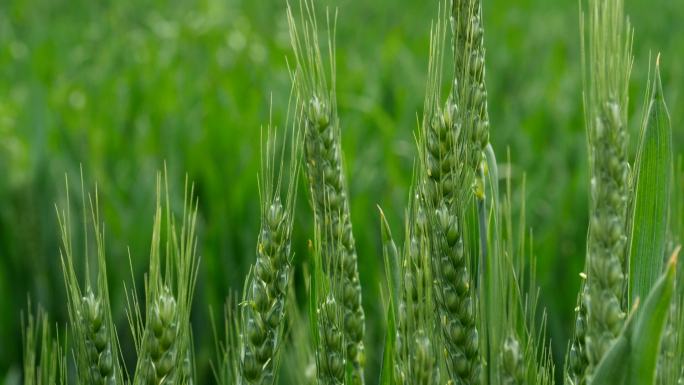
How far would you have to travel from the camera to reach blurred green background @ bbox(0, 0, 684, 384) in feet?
6.15

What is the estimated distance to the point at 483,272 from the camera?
21.7 inches

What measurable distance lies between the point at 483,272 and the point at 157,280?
0.27 meters

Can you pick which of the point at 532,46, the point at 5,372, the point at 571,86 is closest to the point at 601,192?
the point at 5,372

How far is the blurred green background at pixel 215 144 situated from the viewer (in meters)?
1.88

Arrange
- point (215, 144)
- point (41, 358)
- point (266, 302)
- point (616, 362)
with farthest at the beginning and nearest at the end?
1. point (215, 144)
2. point (41, 358)
3. point (266, 302)
4. point (616, 362)

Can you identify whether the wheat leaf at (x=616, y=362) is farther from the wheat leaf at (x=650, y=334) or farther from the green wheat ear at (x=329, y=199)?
the green wheat ear at (x=329, y=199)

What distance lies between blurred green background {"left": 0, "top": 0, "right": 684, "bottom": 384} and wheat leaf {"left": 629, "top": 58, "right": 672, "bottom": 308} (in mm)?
811

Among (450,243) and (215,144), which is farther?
(215,144)

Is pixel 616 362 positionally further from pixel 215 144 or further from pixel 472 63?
pixel 215 144

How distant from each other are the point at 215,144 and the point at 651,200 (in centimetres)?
187

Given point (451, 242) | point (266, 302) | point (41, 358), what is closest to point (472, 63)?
point (451, 242)

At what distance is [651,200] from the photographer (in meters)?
0.56

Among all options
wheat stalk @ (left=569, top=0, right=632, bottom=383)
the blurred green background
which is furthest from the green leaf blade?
the blurred green background

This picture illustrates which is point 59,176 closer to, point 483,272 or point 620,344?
point 483,272
